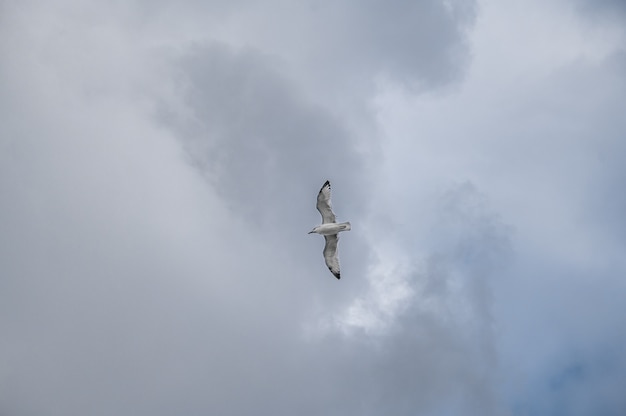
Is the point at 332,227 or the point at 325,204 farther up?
the point at 325,204

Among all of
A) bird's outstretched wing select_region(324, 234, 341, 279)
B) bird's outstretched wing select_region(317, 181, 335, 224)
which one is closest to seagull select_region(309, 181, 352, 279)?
bird's outstretched wing select_region(317, 181, 335, 224)

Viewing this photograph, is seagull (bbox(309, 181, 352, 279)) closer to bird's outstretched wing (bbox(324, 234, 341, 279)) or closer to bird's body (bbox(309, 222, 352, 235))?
bird's body (bbox(309, 222, 352, 235))

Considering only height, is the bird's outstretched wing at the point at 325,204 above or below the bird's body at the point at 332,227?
above

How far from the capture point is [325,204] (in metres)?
97.8

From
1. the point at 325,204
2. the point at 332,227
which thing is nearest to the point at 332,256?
the point at 332,227

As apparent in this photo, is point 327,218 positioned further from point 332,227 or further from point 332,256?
point 332,256

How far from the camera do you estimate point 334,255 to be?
338ft

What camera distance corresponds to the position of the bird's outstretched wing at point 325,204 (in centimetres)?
9712

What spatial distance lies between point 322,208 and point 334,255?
733 centimetres

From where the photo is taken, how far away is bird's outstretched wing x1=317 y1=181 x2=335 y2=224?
97125 millimetres

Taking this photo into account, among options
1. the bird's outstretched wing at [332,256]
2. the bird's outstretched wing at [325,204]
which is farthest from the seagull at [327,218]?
the bird's outstretched wing at [332,256]

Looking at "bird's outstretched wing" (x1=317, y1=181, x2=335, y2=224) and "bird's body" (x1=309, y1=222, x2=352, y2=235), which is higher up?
"bird's outstretched wing" (x1=317, y1=181, x2=335, y2=224)

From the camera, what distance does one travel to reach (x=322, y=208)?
3863 inches

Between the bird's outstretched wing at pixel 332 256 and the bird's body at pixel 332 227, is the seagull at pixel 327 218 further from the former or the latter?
the bird's outstretched wing at pixel 332 256
